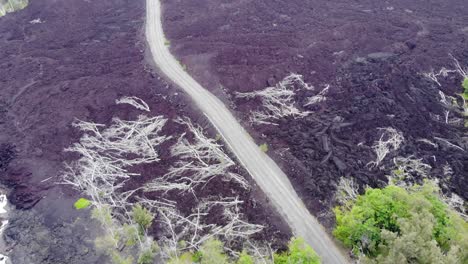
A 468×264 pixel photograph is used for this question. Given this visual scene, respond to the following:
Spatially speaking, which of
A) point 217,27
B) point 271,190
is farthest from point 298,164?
point 217,27

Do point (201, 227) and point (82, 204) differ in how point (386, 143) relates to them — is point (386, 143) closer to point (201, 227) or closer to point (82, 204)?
point (201, 227)

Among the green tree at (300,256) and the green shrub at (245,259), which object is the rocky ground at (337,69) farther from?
the green shrub at (245,259)

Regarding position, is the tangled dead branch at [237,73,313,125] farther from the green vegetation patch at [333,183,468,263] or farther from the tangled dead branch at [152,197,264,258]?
the green vegetation patch at [333,183,468,263]

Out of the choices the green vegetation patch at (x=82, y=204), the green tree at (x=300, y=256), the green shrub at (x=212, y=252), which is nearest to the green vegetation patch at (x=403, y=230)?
the green tree at (x=300, y=256)

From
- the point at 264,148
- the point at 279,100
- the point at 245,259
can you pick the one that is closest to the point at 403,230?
the point at 245,259

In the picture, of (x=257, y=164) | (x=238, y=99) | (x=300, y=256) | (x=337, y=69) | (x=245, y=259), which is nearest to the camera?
(x=300, y=256)

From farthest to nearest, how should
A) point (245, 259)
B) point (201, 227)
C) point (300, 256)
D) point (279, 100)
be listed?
point (279, 100)
point (201, 227)
point (245, 259)
point (300, 256)
